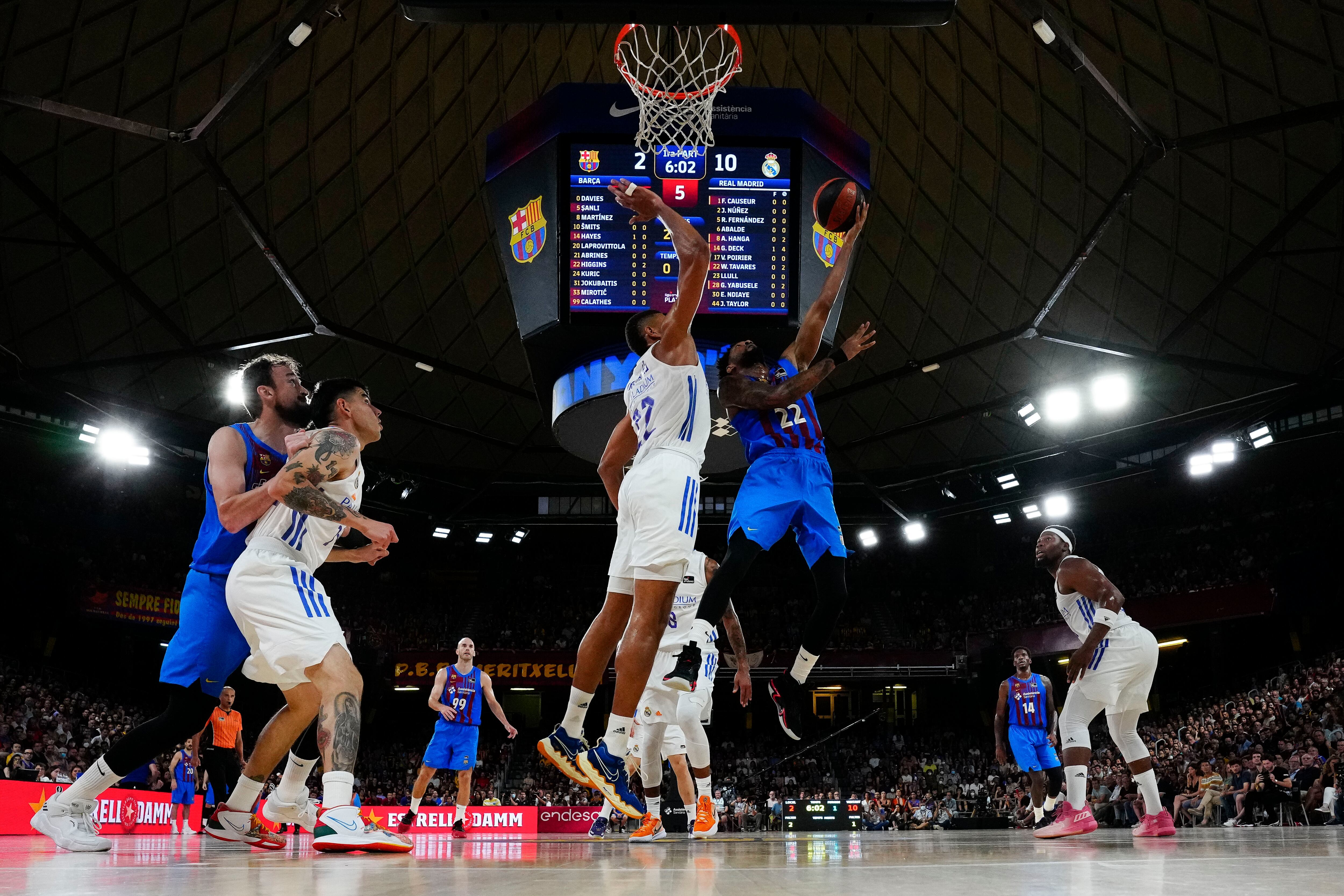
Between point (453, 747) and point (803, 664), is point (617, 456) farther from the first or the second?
point (453, 747)

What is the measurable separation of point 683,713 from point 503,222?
28.9 ft

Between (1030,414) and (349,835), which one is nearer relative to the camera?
(349,835)

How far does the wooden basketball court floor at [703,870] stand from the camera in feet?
9.23

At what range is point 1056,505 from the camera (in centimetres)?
2927

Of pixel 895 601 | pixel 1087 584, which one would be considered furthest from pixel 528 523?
pixel 1087 584

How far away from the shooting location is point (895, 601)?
39.9 metres

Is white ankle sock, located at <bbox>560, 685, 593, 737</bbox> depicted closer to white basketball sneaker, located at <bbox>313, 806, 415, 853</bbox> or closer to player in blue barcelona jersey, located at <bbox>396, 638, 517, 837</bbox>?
white basketball sneaker, located at <bbox>313, 806, 415, 853</bbox>

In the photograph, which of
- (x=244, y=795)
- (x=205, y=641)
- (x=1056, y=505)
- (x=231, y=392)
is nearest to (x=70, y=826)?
(x=244, y=795)

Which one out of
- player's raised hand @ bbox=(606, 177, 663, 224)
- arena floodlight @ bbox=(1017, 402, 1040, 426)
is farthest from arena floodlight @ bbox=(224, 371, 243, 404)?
arena floodlight @ bbox=(1017, 402, 1040, 426)

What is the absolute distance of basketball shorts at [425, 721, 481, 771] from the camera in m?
14.2

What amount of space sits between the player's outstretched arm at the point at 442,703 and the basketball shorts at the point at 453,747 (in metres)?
0.13

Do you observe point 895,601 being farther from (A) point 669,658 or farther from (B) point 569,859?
(B) point 569,859

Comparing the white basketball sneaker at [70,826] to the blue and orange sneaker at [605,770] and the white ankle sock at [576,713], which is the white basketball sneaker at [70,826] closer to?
the white ankle sock at [576,713]

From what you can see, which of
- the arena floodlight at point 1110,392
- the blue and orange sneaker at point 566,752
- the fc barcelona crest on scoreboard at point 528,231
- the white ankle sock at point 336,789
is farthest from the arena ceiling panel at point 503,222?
the white ankle sock at point 336,789
